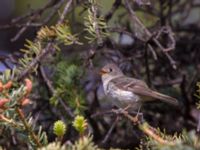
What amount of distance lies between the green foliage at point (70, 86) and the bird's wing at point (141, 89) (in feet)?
0.75

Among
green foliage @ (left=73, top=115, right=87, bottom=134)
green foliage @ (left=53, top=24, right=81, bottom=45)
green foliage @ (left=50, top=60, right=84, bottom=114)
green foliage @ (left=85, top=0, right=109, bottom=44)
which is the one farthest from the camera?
green foliage @ (left=50, top=60, right=84, bottom=114)

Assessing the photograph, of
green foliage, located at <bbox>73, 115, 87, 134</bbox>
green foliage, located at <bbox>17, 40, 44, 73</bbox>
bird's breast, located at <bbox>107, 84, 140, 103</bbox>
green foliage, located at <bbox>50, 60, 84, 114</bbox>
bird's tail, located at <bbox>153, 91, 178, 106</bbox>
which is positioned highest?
green foliage, located at <bbox>17, 40, 44, 73</bbox>

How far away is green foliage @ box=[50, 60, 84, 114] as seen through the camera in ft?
5.62

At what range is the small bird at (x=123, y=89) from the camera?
189 centimetres

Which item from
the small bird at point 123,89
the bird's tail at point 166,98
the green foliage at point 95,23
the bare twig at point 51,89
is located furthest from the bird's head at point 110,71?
the green foliage at point 95,23

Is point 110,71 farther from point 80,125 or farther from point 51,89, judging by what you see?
point 80,125

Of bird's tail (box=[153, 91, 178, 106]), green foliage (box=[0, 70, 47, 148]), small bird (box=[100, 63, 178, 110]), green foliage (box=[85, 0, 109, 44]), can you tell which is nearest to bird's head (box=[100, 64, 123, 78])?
small bird (box=[100, 63, 178, 110])

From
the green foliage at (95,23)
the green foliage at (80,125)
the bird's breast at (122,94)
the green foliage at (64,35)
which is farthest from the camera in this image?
the bird's breast at (122,94)

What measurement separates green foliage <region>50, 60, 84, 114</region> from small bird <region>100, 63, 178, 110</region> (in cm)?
18

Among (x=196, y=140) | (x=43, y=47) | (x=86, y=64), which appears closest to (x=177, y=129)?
(x=86, y=64)

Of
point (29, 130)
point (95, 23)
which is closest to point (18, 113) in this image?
point (29, 130)

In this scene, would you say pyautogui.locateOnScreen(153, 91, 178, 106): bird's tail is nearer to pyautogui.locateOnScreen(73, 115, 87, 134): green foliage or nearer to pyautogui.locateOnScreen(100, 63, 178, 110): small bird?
pyautogui.locateOnScreen(100, 63, 178, 110): small bird

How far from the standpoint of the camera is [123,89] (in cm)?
212

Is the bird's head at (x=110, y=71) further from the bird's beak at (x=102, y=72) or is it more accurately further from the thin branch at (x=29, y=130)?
the thin branch at (x=29, y=130)
